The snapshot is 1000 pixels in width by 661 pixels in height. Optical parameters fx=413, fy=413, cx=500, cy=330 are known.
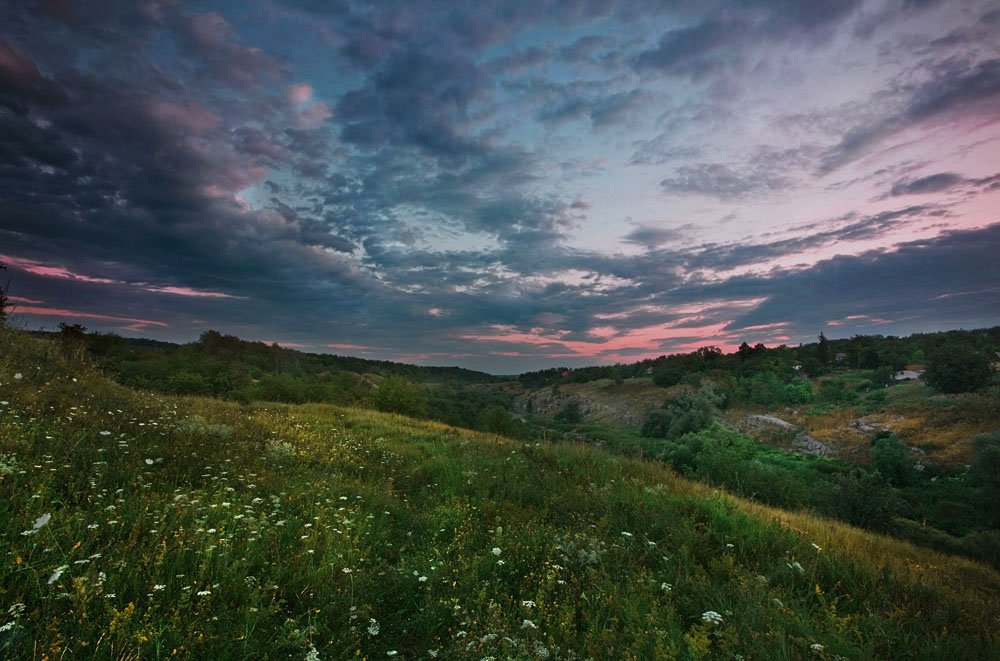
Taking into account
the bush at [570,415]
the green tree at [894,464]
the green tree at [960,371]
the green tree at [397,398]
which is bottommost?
the bush at [570,415]

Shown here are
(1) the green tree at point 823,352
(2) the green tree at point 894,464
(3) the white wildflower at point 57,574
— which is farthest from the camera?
(1) the green tree at point 823,352

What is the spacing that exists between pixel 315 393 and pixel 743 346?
72069mm

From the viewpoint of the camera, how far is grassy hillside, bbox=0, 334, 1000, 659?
11.0 feet

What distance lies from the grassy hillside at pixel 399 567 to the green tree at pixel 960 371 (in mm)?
37650

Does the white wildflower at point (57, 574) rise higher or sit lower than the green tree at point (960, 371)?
lower

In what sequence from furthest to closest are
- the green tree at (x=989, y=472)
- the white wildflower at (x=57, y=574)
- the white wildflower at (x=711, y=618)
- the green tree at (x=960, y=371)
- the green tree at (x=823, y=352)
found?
the green tree at (x=823, y=352)
the green tree at (x=960, y=371)
the green tree at (x=989, y=472)
the white wildflower at (x=711, y=618)
the white wildflower at (x=57, y=574)

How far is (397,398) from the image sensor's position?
3609cm

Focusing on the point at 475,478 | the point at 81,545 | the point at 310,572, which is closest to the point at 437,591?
the point at 310,572

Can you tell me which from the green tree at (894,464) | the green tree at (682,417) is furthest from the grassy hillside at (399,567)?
the green tree at (682,417)

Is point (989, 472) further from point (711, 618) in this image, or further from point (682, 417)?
point (711, 618)

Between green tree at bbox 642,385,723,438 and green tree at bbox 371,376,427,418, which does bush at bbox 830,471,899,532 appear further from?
green tree at bbox 371,376,427,418

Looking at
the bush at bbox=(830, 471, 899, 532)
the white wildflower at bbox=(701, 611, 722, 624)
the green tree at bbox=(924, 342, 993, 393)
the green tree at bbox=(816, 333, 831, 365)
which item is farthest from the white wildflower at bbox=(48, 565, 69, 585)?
the green tree at bbox=(816, 333, 831, 365)

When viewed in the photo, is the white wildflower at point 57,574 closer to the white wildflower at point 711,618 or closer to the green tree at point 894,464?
the white wildflower at point 711,618

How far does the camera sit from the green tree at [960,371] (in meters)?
31.2
